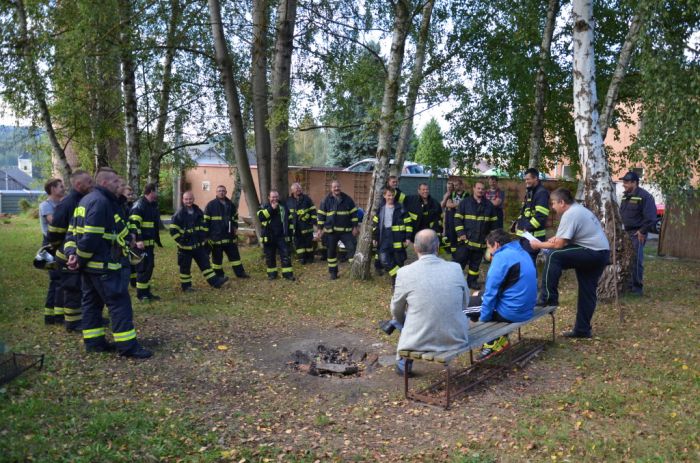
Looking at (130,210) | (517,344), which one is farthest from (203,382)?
(130,210)

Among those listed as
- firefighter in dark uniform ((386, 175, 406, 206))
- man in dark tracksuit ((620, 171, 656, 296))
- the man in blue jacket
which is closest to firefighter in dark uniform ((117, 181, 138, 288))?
the man in blue jacket

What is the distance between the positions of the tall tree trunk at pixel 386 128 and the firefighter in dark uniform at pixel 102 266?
205 inches

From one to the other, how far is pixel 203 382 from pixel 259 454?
5.61 feet

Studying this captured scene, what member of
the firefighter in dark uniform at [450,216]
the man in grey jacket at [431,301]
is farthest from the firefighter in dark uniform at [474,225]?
the man in grey jacket at [431,301]

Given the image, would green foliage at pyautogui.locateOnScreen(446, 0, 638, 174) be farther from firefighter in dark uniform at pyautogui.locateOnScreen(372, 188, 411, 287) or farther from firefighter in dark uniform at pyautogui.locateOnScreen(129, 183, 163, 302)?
firefighter in dark uniform at pyautogui.locateOnScreen(129, 183, 163, 302)

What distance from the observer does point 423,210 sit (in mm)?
Result: 11273

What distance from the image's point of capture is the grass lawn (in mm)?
4336

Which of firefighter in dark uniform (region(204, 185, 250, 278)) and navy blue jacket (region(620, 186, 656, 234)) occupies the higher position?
navy blue jacket (region(620, 186, 656, 234))

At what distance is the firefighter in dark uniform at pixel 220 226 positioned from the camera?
35.8 ft

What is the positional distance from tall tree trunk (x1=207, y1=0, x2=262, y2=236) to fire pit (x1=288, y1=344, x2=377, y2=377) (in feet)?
24.8

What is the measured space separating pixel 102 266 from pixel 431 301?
3.60 metres

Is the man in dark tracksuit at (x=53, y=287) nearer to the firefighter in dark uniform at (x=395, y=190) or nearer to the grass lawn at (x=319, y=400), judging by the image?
the grass lawn at (x=319, y=400)

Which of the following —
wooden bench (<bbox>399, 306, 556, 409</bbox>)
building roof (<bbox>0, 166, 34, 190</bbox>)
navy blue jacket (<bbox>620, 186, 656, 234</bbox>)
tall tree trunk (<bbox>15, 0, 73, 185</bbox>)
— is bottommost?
wooden bench (<bbox>399, 306, 556, 409</bbox>)

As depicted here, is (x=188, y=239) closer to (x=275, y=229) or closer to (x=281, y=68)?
(x=275, y=229)
